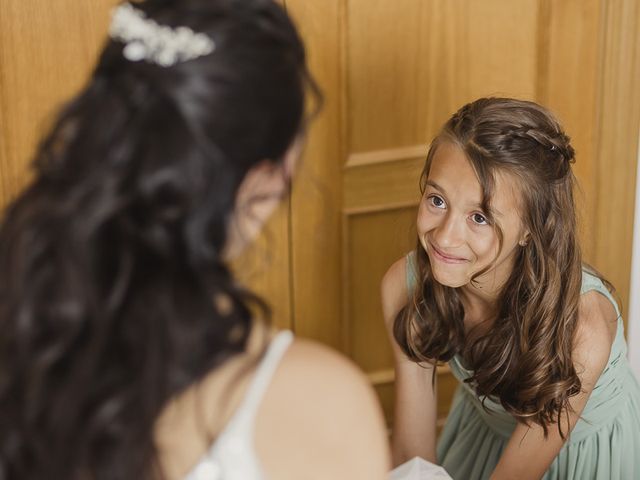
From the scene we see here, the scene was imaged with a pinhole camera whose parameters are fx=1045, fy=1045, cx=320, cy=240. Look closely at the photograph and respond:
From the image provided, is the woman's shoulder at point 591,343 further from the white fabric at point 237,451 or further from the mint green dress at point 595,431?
the white fabric at point 237,451

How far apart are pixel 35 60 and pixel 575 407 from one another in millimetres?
1231

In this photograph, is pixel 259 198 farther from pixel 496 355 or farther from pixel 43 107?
pixel 43 107

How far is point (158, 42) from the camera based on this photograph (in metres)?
0.95

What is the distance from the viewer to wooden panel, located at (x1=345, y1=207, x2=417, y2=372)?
8.32 feet

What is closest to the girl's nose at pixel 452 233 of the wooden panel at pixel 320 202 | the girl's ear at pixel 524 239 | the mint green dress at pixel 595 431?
the girl's ear at pixel 524 239

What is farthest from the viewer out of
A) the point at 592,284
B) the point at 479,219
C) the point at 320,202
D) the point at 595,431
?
the point at 320,202

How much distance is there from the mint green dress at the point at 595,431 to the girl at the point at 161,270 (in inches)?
40.5

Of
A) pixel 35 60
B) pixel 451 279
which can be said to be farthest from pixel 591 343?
pixel 35 60

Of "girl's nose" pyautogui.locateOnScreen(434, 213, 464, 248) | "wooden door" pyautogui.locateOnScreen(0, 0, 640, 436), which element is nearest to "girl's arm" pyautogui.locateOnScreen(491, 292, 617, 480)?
"girl's nose" pyautogui.locateOnScreen(434, 213, 464, 248)

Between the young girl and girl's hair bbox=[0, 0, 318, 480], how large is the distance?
86 centimetres

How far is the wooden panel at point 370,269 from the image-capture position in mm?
2535

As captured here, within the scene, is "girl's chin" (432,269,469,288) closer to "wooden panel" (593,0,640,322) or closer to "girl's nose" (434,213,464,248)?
"girl's nose" (434,213,464,248)

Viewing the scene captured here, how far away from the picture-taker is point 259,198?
986 mm

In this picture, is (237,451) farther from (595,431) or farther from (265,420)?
(595,431)
